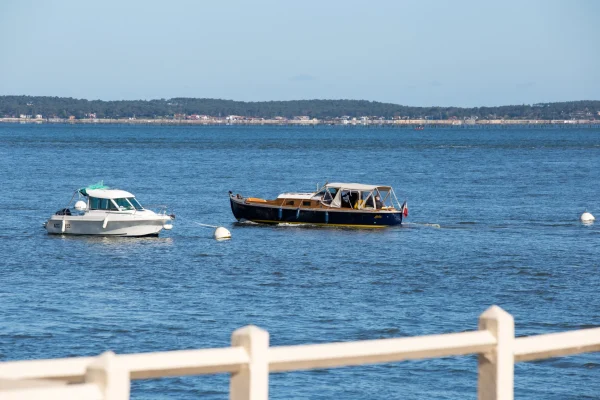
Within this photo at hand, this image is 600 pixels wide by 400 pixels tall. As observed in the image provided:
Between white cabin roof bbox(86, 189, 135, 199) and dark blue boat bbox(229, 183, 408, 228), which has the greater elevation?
white cabin roof bbox(86, 189, 135, 199)

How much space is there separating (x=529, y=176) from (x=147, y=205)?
50.3 m

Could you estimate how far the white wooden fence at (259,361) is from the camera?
15.3 feet

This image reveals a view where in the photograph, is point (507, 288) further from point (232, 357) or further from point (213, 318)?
point (232, 357)

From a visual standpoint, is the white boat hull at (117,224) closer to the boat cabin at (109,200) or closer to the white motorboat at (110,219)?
the white motorboat at (110,219)

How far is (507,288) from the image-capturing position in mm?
38156

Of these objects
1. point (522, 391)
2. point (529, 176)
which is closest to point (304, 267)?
point (522, 391)

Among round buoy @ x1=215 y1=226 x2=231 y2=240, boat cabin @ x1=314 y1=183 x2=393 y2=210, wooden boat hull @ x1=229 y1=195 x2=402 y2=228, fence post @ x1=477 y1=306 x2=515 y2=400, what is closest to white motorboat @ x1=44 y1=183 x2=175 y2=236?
round buoy @ x1=215 y1=226 x2=231 y2=240

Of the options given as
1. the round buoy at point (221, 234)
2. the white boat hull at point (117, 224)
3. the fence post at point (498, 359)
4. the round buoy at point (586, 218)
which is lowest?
the round buoy at point (586, 218)

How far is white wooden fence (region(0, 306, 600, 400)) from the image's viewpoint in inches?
184

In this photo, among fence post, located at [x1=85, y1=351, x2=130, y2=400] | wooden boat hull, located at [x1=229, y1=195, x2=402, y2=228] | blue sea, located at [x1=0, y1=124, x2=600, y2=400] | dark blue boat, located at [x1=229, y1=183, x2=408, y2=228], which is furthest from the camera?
dark blue boat, located at [x1=229, y1=183, x2=408, y2=228]

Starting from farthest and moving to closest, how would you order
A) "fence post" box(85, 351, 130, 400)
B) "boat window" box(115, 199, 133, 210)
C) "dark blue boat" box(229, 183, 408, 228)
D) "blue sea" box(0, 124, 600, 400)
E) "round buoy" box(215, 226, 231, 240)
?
1. "dark blue boat" box(229, 183, 408, 228)
2. "round buoy" box(215, 226, 231, 240)
3. "boat window" box(115, 199, 133, 210)
4. "blue sea" box(0, 124, 600, 400)
5. "fence post" box(85, 351, 130, 400)

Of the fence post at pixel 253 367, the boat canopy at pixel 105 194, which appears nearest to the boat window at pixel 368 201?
the boat canopy at pixel 105 194

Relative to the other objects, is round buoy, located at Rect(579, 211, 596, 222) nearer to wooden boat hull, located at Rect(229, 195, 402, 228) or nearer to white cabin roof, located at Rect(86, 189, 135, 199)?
wooden boat hull, located at Rect(229, 195, 402, 228)

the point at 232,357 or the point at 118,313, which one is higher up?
the point at 232,357
